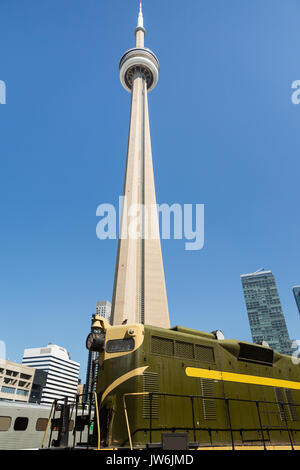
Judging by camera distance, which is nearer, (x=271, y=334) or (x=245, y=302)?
(x=271, y=334)

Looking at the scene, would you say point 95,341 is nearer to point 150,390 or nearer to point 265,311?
point 150,390

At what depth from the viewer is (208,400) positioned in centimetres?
739

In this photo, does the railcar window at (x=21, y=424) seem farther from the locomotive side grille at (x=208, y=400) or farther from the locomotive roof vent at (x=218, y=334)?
the locomotive roof vent at (x=218, y=334)

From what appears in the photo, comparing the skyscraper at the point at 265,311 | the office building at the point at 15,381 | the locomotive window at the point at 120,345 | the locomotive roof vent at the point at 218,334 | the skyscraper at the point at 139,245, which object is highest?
the skyscraper at the point at 265,311

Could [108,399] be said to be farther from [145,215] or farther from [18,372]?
[18,372]

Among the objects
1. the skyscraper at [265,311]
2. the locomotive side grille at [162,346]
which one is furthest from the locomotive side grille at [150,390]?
the skyscraper at [265,311]

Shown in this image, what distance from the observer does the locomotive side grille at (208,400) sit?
7.22 metres

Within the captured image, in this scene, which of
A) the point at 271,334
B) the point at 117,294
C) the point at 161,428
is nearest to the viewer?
the point at 161,428

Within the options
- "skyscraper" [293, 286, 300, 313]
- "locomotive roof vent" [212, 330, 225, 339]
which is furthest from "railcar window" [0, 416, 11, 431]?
"skyscraper" [293, 286, 300, 313]

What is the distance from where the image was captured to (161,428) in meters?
6.41

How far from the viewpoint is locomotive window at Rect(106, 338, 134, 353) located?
7021 mm

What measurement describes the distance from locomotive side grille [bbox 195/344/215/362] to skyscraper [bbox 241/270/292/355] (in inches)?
4929

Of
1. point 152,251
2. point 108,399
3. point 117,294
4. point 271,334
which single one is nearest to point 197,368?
point 108,399
